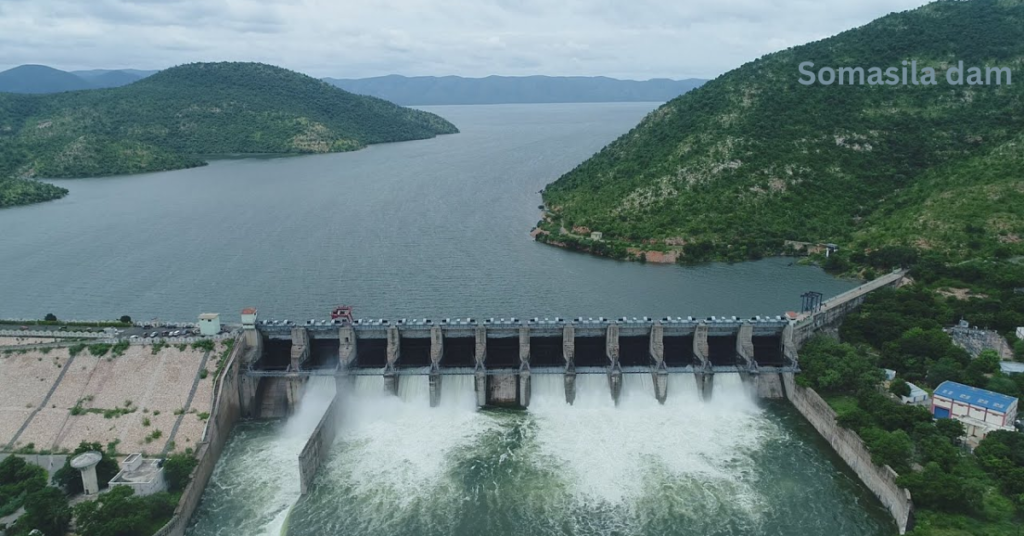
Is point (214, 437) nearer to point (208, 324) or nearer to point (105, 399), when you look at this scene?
point (105, 399)

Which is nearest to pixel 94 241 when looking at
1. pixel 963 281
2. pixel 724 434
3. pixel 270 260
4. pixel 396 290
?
pixel 270 260

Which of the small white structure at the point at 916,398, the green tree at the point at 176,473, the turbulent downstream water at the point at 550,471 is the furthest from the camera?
the small white structure at the point at 916,398

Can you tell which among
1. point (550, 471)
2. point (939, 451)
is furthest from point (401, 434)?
point (939, 451)

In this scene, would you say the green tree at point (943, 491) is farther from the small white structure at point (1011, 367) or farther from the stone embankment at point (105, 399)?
the stone embankment at point (105, 399)

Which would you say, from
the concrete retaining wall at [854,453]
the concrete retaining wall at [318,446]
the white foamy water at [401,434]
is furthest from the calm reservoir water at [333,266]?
the concrete retaining wall at [318,446]

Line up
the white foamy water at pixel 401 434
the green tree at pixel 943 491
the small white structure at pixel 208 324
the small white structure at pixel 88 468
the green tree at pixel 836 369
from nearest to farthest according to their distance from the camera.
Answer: the green tree at pixel 943 491 → the small white structure at pixel 88 468 → the white foamy water at pixel 401 434 → the green tree at pixel 836 369 → the small white structure at pixel 208 324
